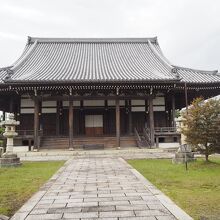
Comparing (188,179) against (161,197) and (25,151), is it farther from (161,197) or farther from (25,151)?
(25,151)

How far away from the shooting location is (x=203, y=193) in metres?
6.19

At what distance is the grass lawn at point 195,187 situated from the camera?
4965mm

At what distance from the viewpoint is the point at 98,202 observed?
5398 mm

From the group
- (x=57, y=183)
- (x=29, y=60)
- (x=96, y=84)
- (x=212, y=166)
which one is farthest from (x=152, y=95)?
(x=57, y=183)

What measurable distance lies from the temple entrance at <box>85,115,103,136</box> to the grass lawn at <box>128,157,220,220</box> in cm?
1334

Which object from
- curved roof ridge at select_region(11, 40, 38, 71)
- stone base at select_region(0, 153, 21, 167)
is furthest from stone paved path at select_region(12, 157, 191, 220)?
curved roof ridge at select_region(11, 40, 38, 71)

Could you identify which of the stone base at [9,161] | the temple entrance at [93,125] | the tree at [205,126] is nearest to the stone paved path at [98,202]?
the tree at [205,126]

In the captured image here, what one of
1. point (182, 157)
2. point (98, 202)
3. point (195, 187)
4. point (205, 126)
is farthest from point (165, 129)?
point (98, 202)

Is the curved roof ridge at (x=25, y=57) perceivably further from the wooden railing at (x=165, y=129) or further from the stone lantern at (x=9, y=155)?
the wooden railing at (x=165, y=129)

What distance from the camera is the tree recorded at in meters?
11.0

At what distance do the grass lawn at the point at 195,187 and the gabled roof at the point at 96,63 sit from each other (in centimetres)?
1030

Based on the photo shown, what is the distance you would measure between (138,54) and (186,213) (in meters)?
24.6

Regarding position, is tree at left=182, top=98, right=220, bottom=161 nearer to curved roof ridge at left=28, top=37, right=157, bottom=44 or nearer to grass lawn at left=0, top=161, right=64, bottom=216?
grass lawn at left=0, top=161, right=64, bottom=216

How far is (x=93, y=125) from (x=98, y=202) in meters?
18.1
